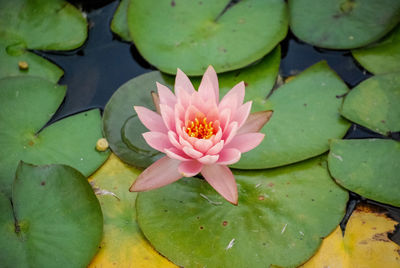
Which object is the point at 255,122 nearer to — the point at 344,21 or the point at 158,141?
the point at 158,141

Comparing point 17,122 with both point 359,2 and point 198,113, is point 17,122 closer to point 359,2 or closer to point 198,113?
point 198,113

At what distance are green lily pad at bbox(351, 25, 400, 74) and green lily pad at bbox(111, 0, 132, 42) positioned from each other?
1.69 m

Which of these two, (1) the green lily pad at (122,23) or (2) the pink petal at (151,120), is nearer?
(2) the pink petal at (151,120)

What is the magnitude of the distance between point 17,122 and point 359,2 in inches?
99.0

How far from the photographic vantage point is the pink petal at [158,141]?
177 centimetres

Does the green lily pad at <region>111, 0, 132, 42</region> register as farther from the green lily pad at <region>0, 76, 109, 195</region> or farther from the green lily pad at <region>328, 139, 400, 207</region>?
the green lily pad at <region>328, 139, 400, 207</region>

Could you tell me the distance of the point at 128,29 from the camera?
2619 mm

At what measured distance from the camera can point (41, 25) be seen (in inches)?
105

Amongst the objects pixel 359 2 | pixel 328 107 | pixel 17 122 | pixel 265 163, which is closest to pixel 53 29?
pixel 17 122

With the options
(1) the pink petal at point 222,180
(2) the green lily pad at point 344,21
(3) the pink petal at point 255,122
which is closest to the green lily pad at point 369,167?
(3) the pink petal at point 255,122

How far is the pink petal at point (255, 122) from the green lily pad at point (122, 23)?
1.27m

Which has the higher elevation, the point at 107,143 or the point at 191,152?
the point at 191,152

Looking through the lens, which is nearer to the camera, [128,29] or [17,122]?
[17,122]

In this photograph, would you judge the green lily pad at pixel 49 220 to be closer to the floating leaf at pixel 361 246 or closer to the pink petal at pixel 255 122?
the pink petal at pixel 255 122
